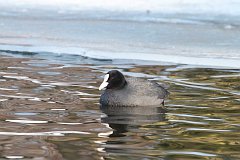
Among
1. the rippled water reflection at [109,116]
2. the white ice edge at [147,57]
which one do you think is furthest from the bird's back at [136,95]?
the white ice edge at [147,57]

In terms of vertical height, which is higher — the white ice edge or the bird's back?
the white ice edge

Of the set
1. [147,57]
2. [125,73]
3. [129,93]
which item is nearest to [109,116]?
[129,93]

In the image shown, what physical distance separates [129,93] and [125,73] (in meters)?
2.05

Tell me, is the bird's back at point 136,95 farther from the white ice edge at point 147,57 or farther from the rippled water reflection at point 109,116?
the white ice edge at point 147,57

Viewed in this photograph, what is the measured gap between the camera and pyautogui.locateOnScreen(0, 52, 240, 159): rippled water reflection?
5.18 m

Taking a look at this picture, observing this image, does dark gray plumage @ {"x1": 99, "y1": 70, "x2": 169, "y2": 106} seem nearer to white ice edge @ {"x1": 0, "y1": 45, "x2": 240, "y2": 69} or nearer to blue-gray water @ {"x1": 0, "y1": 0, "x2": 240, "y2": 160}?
blue-gray water @ {"x1": 0, "y1": 0, "x2": 240, "y2": 160}

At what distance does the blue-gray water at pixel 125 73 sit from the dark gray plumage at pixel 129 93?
0.38 feet

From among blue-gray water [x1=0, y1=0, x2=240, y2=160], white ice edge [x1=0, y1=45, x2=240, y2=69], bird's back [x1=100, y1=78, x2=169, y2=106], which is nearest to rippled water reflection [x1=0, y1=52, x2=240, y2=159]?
blue-gray water [x1=0, y1=0, x2=240, y2=160]

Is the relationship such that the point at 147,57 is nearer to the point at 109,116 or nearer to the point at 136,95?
the point at 136,95

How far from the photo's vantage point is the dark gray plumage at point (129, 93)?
7527mm

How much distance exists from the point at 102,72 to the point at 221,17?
702 cm

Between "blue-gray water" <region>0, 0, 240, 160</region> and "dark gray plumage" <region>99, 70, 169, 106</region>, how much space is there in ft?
0.38

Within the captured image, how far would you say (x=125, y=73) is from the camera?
9.65 m

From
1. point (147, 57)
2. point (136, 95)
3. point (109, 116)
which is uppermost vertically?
point (147, 57)
